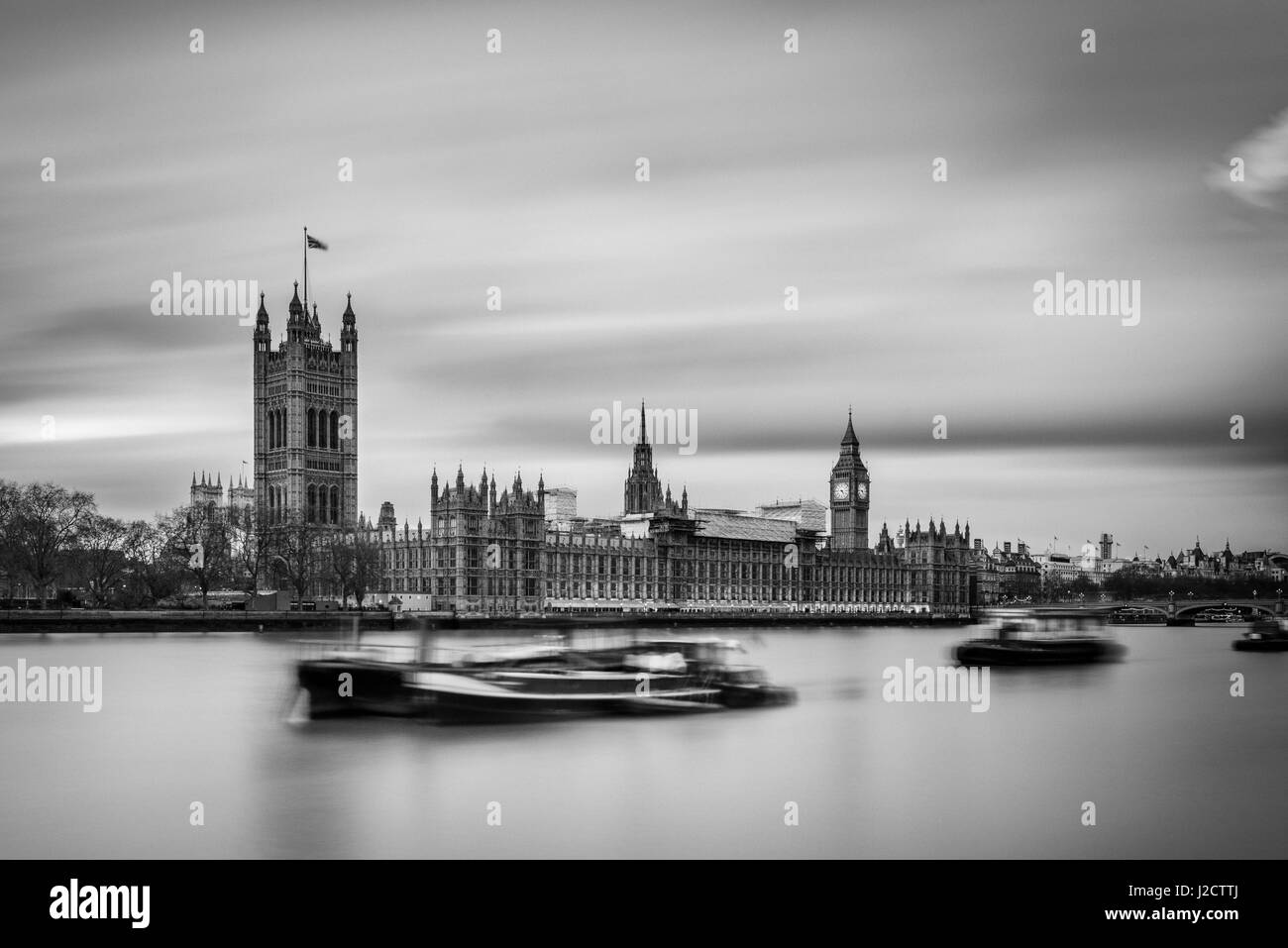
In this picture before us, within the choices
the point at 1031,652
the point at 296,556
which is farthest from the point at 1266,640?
the point at 296,556

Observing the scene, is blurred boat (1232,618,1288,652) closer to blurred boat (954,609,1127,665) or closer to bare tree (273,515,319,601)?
blurred boat (954,609,1127,665)

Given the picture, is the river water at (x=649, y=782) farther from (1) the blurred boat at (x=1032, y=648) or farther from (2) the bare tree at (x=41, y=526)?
(2) the bare tree at (x=41, y=526)

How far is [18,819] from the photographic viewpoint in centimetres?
2167

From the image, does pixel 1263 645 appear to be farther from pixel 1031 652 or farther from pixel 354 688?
pixel 354 688

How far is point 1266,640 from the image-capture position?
76562mm

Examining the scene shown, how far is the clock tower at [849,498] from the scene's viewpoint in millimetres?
159250

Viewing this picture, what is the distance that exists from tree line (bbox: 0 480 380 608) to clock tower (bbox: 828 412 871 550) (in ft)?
229

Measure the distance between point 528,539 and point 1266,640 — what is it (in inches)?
2033

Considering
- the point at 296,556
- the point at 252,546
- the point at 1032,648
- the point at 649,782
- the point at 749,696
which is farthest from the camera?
the point at 252,546

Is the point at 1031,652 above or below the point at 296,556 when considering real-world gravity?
below
